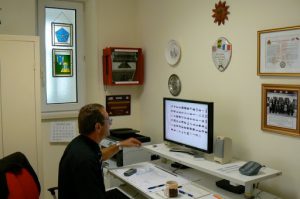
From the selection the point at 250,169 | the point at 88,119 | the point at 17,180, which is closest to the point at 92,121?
the point at 88,119

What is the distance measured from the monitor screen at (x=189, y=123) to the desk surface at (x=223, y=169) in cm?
10

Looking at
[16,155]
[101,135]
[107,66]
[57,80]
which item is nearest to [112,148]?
[101,135]

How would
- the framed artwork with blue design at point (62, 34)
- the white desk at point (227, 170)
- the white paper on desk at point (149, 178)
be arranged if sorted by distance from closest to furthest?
the white desk at point (227, 170)
the white paper on desk at point (149, 178)
the framed artwork with blue design at point (62, 34)

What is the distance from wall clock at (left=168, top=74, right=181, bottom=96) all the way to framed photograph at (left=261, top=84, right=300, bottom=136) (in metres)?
1.00

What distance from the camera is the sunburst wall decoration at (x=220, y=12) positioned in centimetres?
245

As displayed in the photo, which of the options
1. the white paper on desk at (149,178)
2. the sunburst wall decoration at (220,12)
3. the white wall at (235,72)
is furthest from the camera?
the sunburst wall decoration at (220,12)

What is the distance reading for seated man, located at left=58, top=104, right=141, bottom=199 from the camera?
5.96 feet

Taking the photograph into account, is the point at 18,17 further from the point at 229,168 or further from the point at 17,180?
the point at 229,168

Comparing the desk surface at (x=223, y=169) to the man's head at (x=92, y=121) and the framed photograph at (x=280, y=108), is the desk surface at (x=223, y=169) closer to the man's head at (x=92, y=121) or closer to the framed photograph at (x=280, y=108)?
the framed photograph at (x=280, y=108)

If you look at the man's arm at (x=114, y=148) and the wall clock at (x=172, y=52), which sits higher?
the wall clock at (x=172, y=52)

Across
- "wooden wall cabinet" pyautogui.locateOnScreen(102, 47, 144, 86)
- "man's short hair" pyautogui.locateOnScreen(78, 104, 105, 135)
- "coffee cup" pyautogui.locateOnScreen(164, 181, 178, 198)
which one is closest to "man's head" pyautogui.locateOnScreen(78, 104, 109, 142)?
"man's short hair" pyautogui.locateOnScreen(78, 104, 105, 135)

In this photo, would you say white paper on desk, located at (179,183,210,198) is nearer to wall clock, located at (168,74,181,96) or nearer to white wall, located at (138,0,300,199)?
white wall, located at (138,0,300,199)

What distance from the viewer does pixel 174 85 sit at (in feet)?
10.2

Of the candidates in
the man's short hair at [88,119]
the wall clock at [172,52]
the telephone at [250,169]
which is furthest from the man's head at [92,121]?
the wall clock at [172,52]
